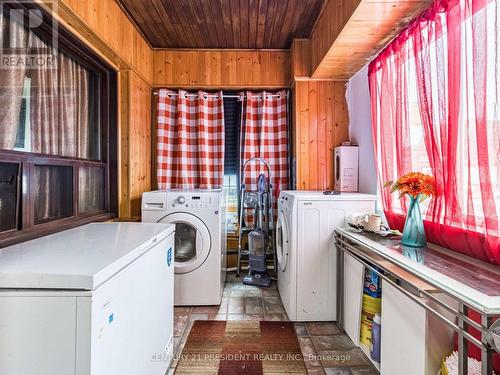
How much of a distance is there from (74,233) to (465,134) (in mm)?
2014

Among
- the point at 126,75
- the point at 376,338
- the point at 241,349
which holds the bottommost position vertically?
the point at 241,349

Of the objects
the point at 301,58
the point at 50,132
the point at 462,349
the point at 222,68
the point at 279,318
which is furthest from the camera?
the point at 222,68

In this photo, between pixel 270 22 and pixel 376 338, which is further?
pixel 270 22

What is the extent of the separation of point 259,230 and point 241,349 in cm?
127

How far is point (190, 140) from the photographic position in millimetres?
3283

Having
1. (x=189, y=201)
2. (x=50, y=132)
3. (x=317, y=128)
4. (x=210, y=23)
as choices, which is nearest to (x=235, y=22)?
(x=210, y=23)

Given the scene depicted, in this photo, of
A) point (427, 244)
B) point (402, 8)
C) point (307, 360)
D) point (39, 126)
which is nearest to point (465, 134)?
point (427, 244)

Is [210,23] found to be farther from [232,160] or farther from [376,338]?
[376,338]

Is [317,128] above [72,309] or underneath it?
above

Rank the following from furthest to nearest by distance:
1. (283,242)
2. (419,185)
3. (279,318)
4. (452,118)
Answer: (283,242)
(279,318)
(419,185)
(452,118)

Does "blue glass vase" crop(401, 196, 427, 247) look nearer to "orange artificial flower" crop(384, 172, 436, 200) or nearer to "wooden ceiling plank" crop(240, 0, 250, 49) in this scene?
"orange artificial flower" crop(384, 172, 436, 200)

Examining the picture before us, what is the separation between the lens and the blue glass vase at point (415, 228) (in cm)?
159

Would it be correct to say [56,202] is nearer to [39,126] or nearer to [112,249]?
[39,126]

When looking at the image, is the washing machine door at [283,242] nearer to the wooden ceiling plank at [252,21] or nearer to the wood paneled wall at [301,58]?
the wood paneled wall at [301,58]
